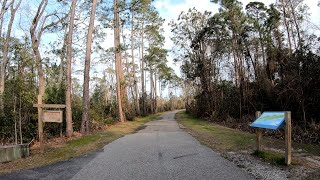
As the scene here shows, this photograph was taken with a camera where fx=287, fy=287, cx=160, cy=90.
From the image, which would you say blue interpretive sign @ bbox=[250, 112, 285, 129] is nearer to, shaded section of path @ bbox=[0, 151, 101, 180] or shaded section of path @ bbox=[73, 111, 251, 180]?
shaded section of path @ bbox=[73, 111, 251, 180]

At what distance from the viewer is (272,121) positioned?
7.24 metres

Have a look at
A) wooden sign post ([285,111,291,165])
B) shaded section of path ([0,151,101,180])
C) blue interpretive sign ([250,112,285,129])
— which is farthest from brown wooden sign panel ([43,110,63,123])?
wooden sign post ([285,111,291,165])

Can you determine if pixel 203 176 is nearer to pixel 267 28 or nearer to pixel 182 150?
pixel 182 150

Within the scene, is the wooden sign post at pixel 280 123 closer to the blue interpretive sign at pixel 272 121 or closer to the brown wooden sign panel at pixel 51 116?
the blue interpretive sign at pixel 272 121

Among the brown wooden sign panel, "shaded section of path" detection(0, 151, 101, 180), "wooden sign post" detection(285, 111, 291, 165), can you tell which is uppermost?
the brown wooden sign panel

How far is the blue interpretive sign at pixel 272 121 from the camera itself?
22.6ft

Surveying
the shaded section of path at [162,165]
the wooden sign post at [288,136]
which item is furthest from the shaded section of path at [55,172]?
the wooden sign post at [288,136]

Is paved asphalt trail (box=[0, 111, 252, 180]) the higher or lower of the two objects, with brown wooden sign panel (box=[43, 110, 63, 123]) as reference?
lower

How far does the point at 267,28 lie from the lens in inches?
1155

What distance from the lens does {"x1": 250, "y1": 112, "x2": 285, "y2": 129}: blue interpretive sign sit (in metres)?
6.88

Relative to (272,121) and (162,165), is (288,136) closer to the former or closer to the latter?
(272,121)

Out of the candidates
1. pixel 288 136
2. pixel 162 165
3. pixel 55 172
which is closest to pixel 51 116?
pixel 55 172

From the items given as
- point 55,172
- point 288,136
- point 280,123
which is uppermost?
point 280,123

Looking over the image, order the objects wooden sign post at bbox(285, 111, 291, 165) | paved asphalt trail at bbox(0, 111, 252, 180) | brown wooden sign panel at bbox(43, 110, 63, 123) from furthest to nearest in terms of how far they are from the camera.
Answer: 1. brown wooden sign panel at bbox(43, 110, 63, 123)
2. wooden sign post at bbox(285, 111, 291, 165)
3. paved asphalt trail at bbox(0, 111, 252, 180)
